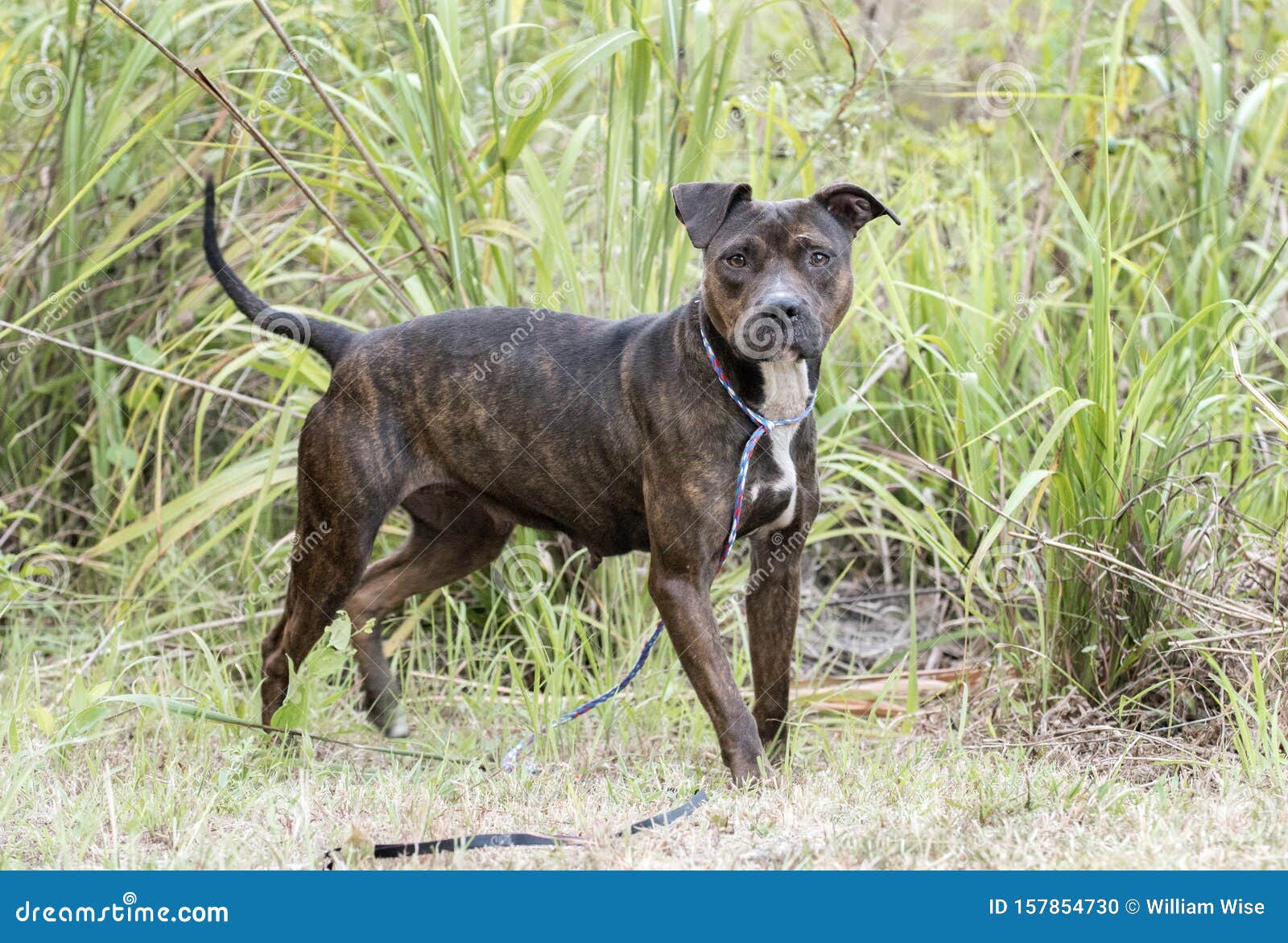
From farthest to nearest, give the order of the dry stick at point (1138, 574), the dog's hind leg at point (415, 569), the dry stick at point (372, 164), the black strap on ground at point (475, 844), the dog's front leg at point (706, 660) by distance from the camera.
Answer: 1. the dog's hind leg at point (415, 569)
2. the dry stick at point (372, 164)
3. the dry stick at point (1138, 574)
4. the dog's front leg at point (706, 660)
5. the black strap on ground at point (475, 844)

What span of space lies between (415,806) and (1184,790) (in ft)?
6.11

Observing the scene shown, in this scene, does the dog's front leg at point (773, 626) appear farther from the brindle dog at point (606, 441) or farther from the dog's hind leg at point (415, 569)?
the dog's hind leg at point (415, 569)

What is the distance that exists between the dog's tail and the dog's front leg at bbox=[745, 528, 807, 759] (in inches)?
56.9

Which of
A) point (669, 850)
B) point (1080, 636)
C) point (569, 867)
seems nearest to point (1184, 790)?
point (1080, 636)

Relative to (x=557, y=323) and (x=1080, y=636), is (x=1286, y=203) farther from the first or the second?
(x=557, y=323)

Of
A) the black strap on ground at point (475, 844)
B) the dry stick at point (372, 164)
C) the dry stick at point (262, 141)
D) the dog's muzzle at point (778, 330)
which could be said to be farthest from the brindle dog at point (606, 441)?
the black strap on ground at point (475, 844)

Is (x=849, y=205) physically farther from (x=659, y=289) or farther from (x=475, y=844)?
(x=475, y=844)

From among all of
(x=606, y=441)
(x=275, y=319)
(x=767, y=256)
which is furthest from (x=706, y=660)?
(x=275, y=319)

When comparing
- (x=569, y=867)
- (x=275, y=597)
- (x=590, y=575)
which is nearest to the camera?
(x=569, y=867)

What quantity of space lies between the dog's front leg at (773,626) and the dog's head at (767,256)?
76cm

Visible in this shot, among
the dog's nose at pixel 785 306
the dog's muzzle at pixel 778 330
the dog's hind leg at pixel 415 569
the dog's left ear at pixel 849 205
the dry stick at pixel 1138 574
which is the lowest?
the dog's hind leg at pixel 415 569

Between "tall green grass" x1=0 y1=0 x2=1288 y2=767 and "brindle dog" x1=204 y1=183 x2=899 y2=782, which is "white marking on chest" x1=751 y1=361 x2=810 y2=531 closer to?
"brindle dog" x1=204 y1=183 x2=899 y2=782

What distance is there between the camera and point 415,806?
3363mm

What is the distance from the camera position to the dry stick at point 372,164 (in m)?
4.04
